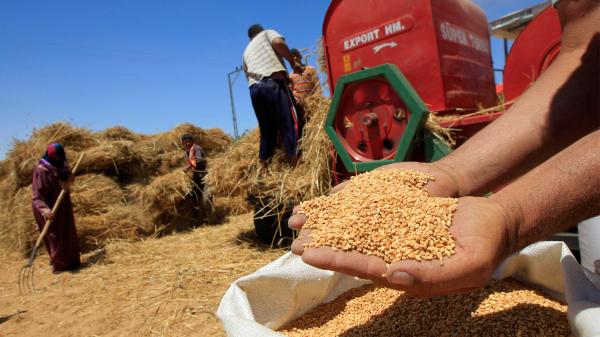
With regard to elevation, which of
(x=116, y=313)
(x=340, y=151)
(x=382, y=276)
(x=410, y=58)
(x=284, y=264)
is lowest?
(x=116, y=313)

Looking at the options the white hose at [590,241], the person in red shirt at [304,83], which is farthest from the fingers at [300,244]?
the person in red shirt at [304,83]

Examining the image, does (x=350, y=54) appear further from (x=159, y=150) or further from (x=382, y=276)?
(x=159, y=150)

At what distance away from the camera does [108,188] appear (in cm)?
702

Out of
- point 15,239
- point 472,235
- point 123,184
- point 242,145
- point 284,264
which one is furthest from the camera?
point 123,184

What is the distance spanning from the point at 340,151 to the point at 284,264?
54.1 inches

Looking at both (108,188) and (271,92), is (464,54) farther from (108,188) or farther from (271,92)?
(108,188)

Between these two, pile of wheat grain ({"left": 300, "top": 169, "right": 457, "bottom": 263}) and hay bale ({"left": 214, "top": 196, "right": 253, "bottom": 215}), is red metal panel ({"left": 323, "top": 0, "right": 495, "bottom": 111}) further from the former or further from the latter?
hay bale ({"left": 214, "top": 196, "right": 253, "bottom": 215})

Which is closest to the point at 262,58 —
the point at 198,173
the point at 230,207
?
the point at 198,173

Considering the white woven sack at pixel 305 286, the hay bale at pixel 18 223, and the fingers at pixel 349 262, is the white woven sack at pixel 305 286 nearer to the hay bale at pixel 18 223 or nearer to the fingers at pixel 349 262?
the fingers at pixel 349 262

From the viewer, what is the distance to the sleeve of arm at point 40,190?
204 inches

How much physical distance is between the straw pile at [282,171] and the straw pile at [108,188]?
8.41 feet

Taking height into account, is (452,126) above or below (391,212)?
above

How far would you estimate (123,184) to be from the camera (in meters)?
7.70


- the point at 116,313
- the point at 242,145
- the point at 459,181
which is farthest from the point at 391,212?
the point at 242,145
